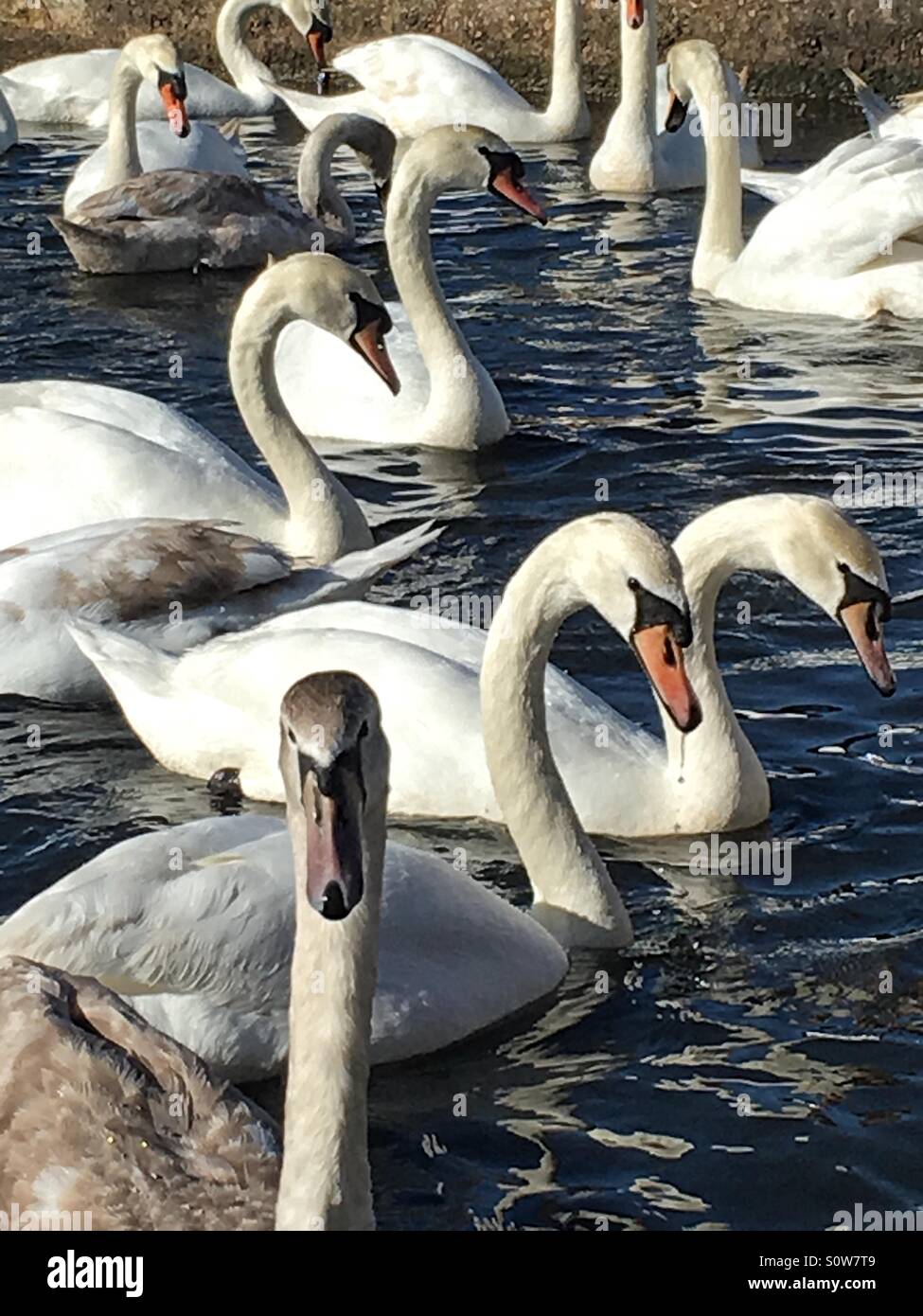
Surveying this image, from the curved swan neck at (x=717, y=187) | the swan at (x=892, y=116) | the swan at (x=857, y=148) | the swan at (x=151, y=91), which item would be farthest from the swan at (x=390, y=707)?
the swan at (x=151, y=91)

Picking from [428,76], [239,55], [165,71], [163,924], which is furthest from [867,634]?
[239,55]

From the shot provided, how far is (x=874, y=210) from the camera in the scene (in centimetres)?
1284

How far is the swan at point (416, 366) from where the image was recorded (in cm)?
1107

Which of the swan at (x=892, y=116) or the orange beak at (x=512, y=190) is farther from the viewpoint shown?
the swan at (x=892, y=116)

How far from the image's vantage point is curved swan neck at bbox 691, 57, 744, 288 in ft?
44.8

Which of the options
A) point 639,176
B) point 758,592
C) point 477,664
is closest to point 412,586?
point 758,592

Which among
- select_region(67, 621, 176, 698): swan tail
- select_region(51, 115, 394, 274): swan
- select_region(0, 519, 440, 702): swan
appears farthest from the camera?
select_region(51, 115, 394, 274): swan

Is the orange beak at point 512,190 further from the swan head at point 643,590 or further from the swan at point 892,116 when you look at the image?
the swan head at point 643,590

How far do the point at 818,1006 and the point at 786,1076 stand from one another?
348 mm

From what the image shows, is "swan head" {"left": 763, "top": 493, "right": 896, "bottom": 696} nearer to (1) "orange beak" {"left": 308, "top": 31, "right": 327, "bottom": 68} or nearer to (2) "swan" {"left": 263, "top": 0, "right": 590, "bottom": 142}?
(2) "swan" {"left": 263, "top": 0, "right": 590, "bottom": 142}

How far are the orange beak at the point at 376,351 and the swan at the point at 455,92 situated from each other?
23.5 feet

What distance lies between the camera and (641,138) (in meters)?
15.8

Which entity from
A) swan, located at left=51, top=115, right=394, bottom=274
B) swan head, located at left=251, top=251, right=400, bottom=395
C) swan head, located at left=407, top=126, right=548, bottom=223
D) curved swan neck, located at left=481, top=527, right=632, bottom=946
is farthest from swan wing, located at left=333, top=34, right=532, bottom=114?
curved swan neck, located at left=481, top=527, right=632, bottom=946

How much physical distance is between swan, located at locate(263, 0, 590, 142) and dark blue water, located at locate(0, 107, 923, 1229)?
10.7 ft
